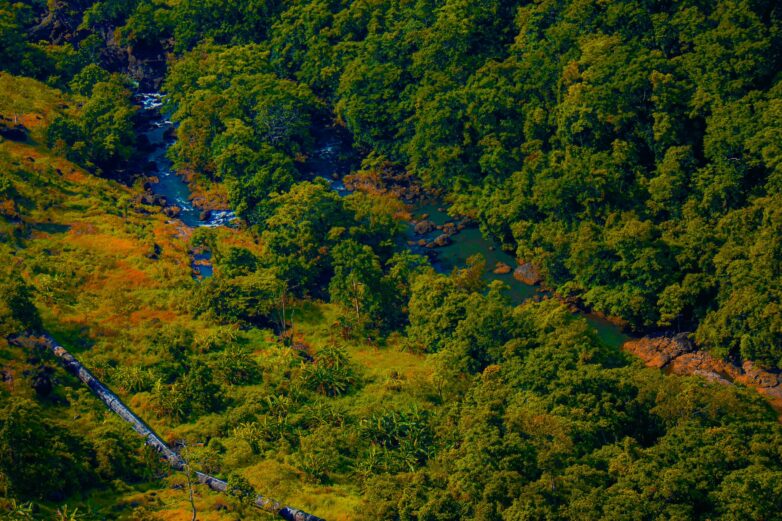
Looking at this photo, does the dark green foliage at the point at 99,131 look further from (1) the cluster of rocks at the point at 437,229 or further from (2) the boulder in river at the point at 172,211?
(1) the cluster of rocks at the point at 437,229

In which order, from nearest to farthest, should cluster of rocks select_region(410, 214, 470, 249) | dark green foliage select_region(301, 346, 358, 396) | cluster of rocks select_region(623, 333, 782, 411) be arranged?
dark green foliage select_region(301, 346, 358, 396)
cluster of rocks select_region(623, 333, 782, 411)
cluster of rocks select_region(410, 214, 470, 249)

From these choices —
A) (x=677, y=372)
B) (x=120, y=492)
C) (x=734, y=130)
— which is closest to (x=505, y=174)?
(x=734, y=130)

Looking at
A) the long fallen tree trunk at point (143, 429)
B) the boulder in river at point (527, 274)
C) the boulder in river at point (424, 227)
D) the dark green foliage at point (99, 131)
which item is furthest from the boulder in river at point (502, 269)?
the dark green foliage at point (99, 131)

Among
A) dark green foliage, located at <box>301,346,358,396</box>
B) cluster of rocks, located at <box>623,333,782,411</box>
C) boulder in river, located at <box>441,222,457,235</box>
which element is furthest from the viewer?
boulder in river, located at <box>441,222,457,235</box>

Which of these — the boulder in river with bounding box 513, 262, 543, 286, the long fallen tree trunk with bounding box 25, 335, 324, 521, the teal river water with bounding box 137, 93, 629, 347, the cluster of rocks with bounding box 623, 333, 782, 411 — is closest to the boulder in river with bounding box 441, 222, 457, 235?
the teal river water with bounding box 137, 93, 629, 347

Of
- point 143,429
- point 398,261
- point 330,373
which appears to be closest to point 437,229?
point 398,261

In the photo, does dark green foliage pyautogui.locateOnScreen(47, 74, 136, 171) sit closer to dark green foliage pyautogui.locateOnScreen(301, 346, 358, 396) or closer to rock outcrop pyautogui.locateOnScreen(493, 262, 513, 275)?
rock outcrop pyautogui.locateOnScreen(493, 262, 513, 275)
